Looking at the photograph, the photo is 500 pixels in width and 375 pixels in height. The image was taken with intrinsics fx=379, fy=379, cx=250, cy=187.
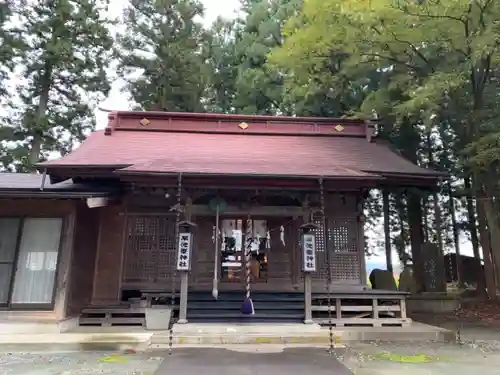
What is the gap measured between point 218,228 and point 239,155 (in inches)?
83.2

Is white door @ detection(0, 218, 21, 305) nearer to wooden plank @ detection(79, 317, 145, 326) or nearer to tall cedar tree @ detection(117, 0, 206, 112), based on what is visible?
wooden plank @ detection(79, 317, 145, 326)

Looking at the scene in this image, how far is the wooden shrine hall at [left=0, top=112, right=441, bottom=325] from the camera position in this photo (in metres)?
7.29

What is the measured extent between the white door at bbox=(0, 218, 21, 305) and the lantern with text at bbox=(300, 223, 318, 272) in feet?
18.2

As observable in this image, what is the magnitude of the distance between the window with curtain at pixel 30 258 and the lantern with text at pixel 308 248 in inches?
187

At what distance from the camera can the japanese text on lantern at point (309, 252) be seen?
23.5ft

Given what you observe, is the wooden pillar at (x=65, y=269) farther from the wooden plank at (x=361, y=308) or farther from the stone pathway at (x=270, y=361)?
the wooden plank at (x=361, y=308)

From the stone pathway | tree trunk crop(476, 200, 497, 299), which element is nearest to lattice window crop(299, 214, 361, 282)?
the stone pathway

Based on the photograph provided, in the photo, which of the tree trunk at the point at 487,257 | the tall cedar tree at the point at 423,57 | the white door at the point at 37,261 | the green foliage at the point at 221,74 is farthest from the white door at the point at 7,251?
the green foliage at the point at 221,74

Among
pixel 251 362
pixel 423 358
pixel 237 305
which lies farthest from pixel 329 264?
pixel 251 362

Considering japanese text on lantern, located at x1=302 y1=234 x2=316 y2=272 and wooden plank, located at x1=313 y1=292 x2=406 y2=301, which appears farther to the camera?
wooden plank, located at x1=313 y1=292 x2=406 y2=301

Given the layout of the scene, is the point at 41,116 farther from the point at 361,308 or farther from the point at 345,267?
the point at 361,308

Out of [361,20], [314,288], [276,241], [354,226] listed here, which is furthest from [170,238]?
[361,20]

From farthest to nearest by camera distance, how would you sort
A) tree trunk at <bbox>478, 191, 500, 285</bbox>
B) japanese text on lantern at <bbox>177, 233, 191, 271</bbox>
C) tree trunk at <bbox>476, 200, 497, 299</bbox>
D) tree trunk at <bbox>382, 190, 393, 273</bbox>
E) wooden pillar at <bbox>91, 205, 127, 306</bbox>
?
tree trunk at <bbox>382, 190, 393, 273</bbox>, tree trunk at <bbox>476, 200, 497, 299</bbox>, tree trunk at <bbox>478, 191, 500, 285</bbox>, wooden pillar at <bbox>91, 205, 127, 306</bbox>, japanese text on lantern at <bbox>177, 233, 191, 271</bbox>

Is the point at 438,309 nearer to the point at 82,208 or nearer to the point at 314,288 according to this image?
Answer: the point at 314,288
